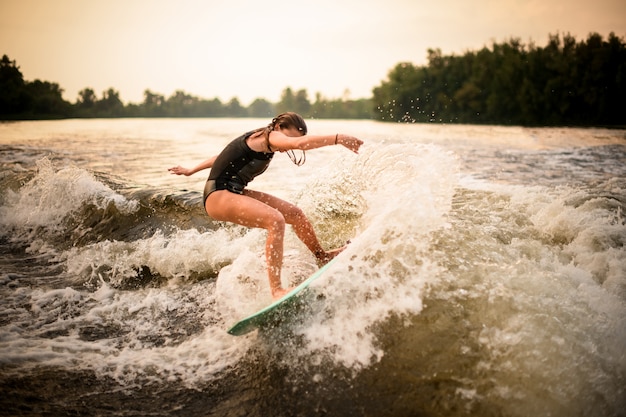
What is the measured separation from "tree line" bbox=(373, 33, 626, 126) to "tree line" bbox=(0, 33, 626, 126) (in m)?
0.12

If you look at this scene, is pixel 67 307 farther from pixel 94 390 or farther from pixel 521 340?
pixel 521 340

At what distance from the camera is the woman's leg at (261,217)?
3.69 metres

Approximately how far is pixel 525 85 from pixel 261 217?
73.9 m

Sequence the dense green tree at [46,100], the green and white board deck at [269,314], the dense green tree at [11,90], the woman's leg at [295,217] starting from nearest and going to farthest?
the green and white board deck at [269,314]
the woman's leg at [295,217]
the dense green tree at [11,90]
the dense green tree at [46,100]

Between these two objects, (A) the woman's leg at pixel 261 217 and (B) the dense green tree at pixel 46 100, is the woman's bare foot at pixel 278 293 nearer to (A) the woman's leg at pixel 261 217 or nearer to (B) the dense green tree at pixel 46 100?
(A) the woman's leg at pixel 261 217

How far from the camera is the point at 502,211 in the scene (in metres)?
7.18

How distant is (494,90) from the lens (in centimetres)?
7175

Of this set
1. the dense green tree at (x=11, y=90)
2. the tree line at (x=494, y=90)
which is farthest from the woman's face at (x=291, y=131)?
the dense green tree at (x=11, y=90)

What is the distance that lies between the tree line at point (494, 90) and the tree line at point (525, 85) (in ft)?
0.40

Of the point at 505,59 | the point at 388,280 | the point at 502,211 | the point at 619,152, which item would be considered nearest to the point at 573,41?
the point at 505,59

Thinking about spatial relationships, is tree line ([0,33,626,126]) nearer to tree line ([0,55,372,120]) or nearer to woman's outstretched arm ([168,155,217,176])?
tree line ([0,55,372,120])

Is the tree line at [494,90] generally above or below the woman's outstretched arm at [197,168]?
above

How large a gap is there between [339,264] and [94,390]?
7.21 ft

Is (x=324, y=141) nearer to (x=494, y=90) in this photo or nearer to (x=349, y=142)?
(x=349, y=142)
